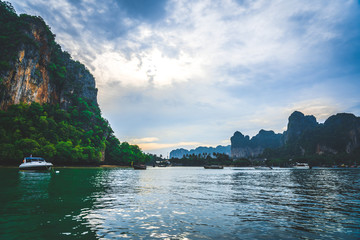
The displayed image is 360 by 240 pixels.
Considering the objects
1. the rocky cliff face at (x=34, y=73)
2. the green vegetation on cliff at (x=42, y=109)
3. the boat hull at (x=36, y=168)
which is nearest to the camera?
the boat hull at (x=36, y=168)

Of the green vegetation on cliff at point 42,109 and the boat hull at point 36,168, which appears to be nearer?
the boat hull at point 36,168

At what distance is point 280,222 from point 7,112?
93.5m

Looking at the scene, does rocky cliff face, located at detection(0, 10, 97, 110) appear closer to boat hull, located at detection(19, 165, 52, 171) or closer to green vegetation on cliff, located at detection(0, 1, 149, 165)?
green vegetation on cliff, located at detection(0, 1, 149, 165)

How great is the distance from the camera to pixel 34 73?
322ft

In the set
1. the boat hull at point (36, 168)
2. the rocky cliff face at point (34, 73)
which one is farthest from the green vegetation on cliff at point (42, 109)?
the boat hull at point (36, 168)

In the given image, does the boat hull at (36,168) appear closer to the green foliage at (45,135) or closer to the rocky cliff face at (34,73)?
the green foliage at (45,135)

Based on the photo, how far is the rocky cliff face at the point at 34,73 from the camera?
274ft

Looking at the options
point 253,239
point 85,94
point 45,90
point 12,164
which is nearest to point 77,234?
point 253,239

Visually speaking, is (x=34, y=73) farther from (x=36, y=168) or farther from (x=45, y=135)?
(x=36, y=168)

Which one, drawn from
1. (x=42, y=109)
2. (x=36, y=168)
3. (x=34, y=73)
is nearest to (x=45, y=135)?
(x=42, y=109)

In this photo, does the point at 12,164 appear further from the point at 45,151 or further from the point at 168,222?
the point at 168,222

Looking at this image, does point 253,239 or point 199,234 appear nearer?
point 253,239

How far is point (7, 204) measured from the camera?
13.5m

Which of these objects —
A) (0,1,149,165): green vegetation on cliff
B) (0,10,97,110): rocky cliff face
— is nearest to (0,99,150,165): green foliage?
(0,1,149,165): green vegetation on cliff
